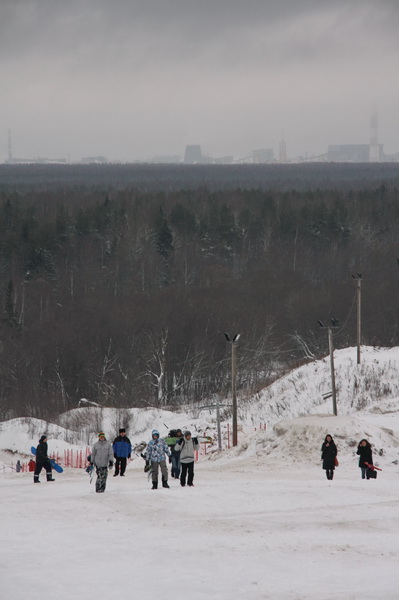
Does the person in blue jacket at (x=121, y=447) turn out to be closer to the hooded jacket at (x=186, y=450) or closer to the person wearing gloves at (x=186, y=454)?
the person wearing gloves at (x=186, y=454)

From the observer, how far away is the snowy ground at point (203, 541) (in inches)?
430

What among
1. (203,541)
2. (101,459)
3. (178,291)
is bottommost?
(203,541)

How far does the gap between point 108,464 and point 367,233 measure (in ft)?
318

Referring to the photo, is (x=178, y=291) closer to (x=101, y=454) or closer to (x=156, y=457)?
(x=156, y=457)

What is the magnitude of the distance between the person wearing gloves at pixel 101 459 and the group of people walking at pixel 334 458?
4.87 metres

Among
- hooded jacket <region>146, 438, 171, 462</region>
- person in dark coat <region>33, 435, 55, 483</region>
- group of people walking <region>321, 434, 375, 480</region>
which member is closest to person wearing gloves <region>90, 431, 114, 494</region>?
hooded jacket <region>146, 438, 171, 462</region>

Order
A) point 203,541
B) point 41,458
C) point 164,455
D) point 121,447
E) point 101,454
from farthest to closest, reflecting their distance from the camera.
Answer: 1. point 121,447
2. point 41,458
3. point 164,455
4. point 101,454
5. point 203,541

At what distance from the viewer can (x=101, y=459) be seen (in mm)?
17422

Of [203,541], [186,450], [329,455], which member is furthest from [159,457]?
[203,541]

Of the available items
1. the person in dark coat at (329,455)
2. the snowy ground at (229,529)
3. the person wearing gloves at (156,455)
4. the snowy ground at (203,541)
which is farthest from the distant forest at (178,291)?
the snowy ground at (203,541)

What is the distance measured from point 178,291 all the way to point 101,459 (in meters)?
61.7

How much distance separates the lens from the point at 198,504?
53.4 feet

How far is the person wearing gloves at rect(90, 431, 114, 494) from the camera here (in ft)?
57.1

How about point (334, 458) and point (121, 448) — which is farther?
point (121, 448)
